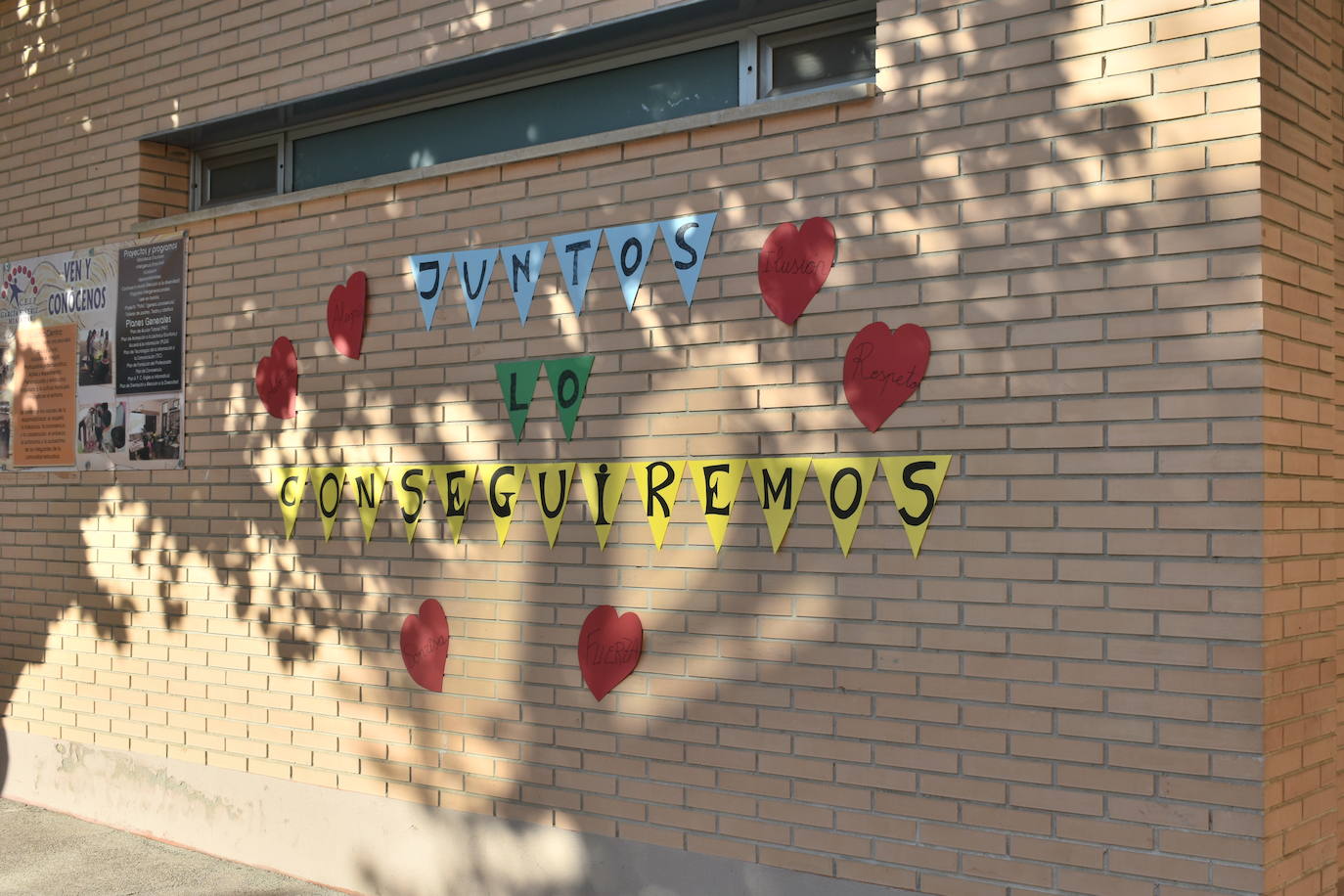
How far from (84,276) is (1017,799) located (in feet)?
18.8

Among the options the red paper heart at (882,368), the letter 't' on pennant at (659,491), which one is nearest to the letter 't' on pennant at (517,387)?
the letter 't' on pennant at (659,491)

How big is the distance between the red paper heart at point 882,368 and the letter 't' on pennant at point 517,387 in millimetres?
1440

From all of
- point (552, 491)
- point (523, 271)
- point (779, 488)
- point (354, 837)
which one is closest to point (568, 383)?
point (552, 491)

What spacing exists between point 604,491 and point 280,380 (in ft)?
6.74

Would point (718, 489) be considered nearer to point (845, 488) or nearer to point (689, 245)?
point (845, 488)

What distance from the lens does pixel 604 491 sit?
4895 millimetres

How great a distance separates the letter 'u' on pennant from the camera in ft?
14.8

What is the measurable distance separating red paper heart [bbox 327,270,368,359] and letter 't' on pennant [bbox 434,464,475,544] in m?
0.80

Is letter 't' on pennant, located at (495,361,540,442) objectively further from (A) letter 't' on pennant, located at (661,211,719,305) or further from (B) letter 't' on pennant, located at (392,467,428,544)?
(A) letter 't' on pennant, located at (661,211,719,305)

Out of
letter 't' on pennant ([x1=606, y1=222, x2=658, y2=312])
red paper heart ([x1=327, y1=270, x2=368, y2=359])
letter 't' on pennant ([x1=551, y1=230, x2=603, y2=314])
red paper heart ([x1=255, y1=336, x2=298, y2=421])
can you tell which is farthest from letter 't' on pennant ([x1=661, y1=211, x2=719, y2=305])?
red paper heart ([x1=255, y1=336, x2=298, y2=421])

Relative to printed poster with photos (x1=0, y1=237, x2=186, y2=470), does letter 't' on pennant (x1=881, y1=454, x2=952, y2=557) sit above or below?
below

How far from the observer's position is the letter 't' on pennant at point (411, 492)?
5.51 meters

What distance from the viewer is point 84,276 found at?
7.07 m

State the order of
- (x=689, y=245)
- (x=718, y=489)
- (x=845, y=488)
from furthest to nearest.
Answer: (x=689, y=245) < (x=718, y=489) < (x=845, y=488)
